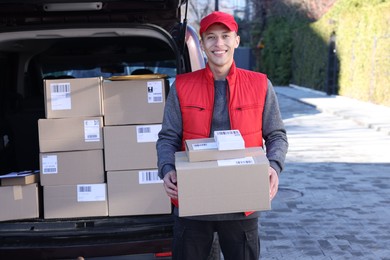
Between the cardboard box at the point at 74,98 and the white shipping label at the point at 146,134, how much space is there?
0.88ft

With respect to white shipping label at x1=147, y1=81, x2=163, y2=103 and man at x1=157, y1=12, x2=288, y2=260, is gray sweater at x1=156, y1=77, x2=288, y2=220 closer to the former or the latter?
man at x1=157, y1=12, x2=288, y2=260

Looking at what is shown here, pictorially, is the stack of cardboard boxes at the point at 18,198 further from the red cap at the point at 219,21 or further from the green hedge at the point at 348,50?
the green hedge at the point at 348,50

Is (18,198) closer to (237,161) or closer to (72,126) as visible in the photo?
(72,126)

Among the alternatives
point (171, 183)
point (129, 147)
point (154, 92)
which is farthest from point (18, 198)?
point (171, 183)

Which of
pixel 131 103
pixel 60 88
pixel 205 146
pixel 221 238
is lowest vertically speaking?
pixel 221 238

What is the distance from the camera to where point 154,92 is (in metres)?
3.65

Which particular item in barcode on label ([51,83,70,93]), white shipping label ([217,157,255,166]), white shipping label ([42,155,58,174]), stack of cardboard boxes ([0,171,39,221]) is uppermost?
barcode on label ([51,83,70,93])

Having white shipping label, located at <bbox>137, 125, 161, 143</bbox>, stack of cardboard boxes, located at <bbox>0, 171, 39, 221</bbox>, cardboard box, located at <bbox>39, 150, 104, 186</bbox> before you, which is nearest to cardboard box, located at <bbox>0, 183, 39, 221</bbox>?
stack of cardboard boxes, located at <bbox>0, 171, 39, 221</bbox>

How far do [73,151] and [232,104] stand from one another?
1336 millimetres

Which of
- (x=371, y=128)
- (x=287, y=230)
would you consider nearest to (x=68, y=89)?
(x=287, y=230)

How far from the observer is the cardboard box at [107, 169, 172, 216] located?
3.61 meters

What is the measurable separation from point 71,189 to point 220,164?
4.80 feet

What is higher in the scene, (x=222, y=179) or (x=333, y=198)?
(x=222, y=179)

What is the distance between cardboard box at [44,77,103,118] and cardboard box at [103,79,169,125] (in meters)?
0.06
